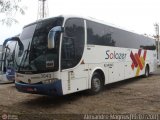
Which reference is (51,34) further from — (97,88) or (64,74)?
(97,88)

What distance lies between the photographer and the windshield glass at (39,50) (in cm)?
938

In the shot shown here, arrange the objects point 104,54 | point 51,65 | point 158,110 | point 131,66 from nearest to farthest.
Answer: point 158,110 < point 51,65 < point 104,54 < point 131,66

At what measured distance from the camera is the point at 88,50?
1124cm

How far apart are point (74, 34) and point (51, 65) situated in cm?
174

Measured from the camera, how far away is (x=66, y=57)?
31.8 feet

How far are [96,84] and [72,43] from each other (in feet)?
8.50

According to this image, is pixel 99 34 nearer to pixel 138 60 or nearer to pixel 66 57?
pixel 66 57

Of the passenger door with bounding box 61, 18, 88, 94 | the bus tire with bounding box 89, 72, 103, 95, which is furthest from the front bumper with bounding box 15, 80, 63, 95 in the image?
the bus tire with bounding box 89, 72, 103, 95

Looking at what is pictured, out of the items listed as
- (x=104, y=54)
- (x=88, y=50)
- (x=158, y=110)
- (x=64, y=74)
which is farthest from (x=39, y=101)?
(x=158, y=110)

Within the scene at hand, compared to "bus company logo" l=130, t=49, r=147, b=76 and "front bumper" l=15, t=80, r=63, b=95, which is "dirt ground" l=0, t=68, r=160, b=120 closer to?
"front bumper" l=15, t=80, r=63, b=95

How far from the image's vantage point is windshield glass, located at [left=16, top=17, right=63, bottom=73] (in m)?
9.38

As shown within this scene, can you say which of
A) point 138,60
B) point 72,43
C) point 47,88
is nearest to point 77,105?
point 47,88

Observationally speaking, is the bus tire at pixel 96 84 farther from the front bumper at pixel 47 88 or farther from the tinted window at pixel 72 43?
the front bumper at pixel 47 88

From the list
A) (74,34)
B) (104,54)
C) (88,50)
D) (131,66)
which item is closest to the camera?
(74,34)
